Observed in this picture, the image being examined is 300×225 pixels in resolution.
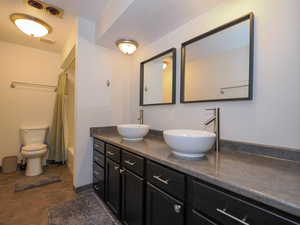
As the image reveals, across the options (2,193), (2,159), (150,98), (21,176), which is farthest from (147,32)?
(2,159)

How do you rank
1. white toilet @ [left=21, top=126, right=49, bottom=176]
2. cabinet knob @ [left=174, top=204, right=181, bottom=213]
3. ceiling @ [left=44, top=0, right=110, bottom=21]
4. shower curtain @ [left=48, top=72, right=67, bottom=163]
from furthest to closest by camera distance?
shower curtain @ [left=48, top=72, right=67, bottom=163] < white toilet @ [left=21, top=126, right=49, bottom=176] < ceiling @ [left=44, top=0, right=110, bottom=21] < cabinet knob @ [left=174, top=204, right=181, bottom=213]

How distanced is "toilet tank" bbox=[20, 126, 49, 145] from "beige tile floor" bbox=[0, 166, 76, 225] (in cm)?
59

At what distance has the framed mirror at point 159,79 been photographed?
5.59 ft

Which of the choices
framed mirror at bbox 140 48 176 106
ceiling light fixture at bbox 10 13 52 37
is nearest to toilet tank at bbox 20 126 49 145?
ceiling light fixture at bbox 10 13 52 37

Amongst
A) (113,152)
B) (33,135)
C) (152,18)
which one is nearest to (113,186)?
(113,152)

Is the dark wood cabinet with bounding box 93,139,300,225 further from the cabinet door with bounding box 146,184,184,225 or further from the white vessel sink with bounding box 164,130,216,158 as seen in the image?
the white vessel sink with bounding box 164,130,216,158

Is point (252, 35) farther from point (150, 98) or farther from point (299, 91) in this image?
point (150, 98)

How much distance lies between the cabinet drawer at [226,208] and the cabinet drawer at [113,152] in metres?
0.83

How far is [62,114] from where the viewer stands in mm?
2965

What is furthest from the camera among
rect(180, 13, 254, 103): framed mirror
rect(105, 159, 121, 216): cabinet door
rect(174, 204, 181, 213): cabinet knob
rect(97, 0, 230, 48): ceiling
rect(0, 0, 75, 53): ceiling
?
rect(0, 0, 75, 53): ceiling

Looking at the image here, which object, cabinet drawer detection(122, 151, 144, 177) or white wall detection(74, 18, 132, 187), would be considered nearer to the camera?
cabinet drawer detection(122, 151, 144, 177)

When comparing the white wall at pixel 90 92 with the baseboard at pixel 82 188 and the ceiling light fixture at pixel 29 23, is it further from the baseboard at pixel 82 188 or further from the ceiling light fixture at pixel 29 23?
the ceiling light fixture at pixel 29 23

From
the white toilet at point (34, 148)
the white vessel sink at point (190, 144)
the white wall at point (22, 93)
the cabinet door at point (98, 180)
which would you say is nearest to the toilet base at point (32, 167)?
the white toilet at point (34, 148)

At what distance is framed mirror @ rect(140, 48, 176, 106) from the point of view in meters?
1.70
